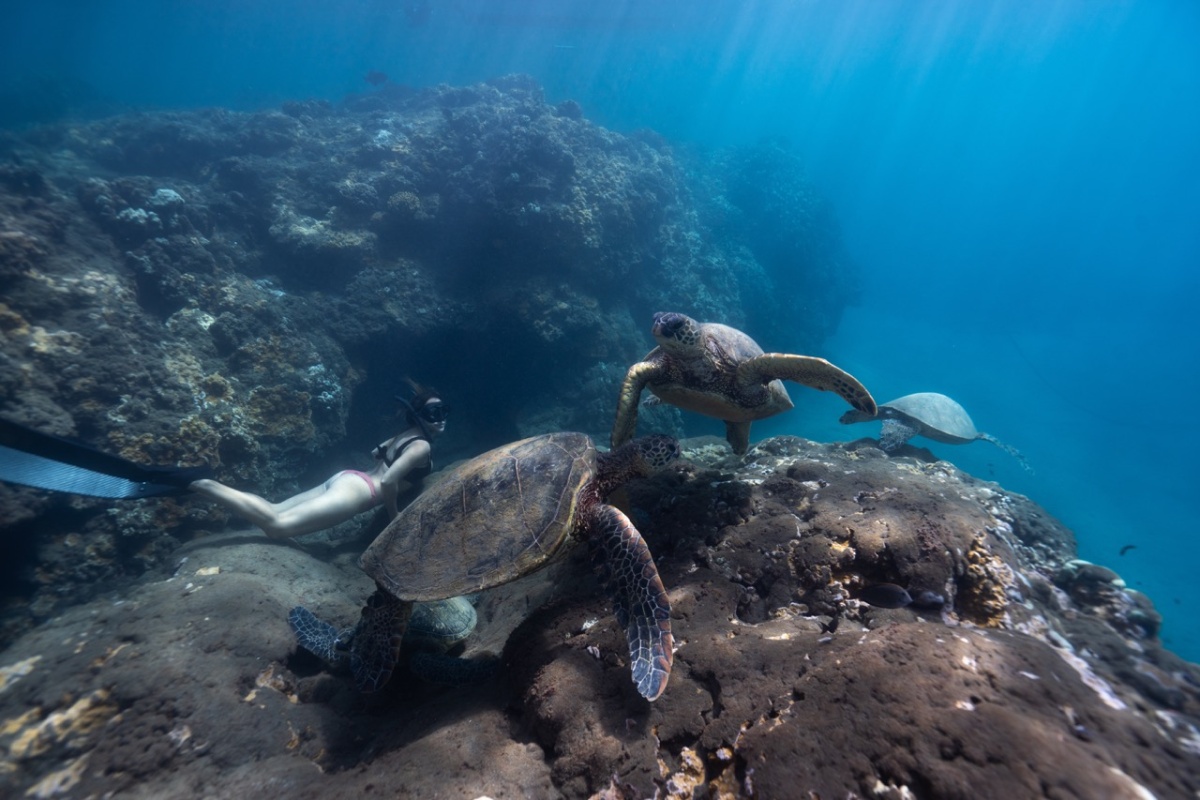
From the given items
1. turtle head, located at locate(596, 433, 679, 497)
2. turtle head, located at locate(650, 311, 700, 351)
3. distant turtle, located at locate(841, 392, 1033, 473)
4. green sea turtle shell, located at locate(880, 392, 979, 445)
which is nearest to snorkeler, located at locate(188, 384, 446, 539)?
turtle head, located at locate(596, 433, 679, 497)

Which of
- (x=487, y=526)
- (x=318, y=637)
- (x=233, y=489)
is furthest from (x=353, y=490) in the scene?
(x=487, y=526)

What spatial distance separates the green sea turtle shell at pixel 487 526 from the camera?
3.82 meters

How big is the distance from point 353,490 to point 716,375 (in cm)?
578

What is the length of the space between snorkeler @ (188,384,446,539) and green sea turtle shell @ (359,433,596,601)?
2.84 meters

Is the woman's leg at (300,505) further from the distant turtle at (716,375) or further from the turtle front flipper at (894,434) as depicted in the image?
the turtle front flipper at (894,434)

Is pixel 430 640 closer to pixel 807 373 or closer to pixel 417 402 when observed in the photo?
pixel 417 402

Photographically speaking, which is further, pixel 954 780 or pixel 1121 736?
pixel 1121 736

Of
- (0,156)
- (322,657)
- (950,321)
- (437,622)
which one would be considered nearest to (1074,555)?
(437,622)

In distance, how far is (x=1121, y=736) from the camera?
2.01 m

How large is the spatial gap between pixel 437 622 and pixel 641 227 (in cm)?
1806

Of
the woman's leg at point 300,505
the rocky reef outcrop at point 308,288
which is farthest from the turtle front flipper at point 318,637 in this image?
the rocky reef outcrop at point 308,288

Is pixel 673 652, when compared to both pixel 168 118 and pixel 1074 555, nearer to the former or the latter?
pixel 1074 555

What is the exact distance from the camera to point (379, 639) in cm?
401

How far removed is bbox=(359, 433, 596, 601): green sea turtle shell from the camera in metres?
3.82
